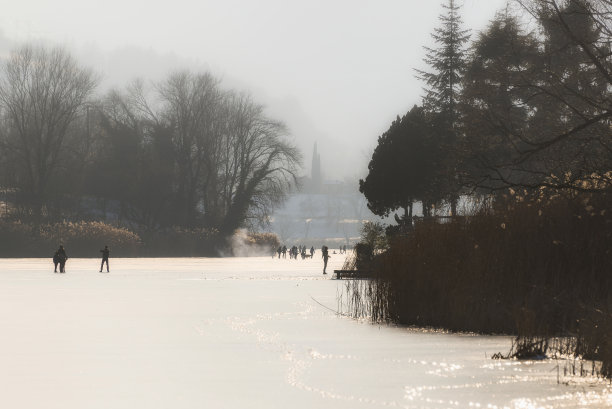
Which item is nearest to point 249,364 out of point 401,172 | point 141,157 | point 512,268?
point 512,268

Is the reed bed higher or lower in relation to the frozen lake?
higher

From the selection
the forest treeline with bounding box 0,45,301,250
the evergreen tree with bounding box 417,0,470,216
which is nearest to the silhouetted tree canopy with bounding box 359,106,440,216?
the evergreen tree with bounding box 417,0,470,216

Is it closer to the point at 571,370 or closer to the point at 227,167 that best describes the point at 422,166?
the point at 571,370

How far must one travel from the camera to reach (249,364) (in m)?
13.4

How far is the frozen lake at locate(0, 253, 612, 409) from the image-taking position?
10586 millimetres

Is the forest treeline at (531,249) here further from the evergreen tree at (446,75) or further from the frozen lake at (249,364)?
the evergreen tree at (446,75)

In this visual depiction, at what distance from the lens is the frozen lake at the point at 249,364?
1059 cm

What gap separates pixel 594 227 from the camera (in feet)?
55.8

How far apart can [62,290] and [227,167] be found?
6790 centimetres

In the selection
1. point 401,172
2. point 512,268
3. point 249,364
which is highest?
point 401,172

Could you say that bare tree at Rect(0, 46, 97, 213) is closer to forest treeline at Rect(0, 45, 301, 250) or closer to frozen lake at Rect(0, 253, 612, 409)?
forest treeline at Rect(0, 45, 301, 250)

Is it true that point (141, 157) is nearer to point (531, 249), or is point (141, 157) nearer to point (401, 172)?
point (401, 172)

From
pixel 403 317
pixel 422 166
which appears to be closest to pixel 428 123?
pixel 422 166

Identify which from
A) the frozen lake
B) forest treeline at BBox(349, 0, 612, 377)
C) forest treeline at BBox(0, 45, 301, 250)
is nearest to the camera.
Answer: the frozen lake
